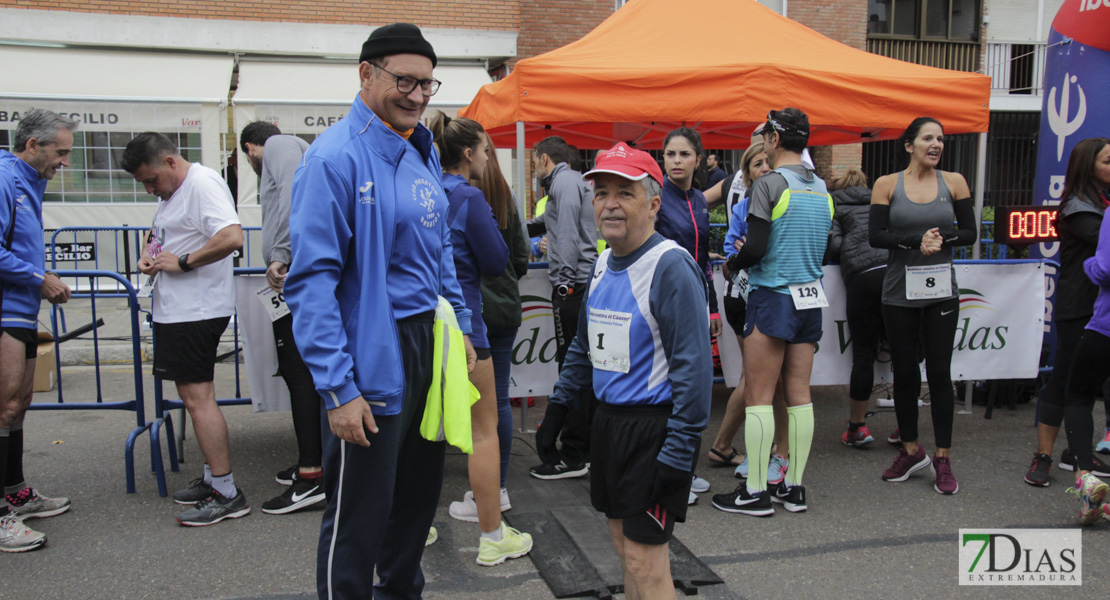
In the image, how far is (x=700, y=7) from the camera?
23.5ft

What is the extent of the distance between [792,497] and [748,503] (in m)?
0.27

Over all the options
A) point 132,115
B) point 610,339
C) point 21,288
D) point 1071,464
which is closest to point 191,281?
point 21,288

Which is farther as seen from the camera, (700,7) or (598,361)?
(700,7)

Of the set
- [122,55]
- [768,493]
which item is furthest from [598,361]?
[122,55]

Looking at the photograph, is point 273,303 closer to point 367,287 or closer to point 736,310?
point 367,287

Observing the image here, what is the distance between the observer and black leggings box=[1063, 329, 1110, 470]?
4.11 m

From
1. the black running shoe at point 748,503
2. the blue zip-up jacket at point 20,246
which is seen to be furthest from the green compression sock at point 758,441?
the blue zip-up jacket at point 20,246

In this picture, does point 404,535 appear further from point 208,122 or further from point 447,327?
point 208,122

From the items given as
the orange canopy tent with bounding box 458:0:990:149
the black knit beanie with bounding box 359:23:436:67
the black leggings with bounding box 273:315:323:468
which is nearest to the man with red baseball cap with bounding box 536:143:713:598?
the black knit beanie with bounding box 359:23:436:67

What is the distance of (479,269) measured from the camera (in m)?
3.73

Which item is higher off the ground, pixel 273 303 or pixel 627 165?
pixel 627 165

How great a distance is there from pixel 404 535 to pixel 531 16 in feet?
46.5

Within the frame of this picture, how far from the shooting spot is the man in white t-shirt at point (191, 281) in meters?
4.00

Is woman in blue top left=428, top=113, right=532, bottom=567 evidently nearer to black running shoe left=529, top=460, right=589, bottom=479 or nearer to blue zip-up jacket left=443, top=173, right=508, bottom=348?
blue zip-up jacket left=443, top=173, right=508, bottom=348
